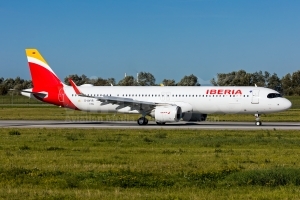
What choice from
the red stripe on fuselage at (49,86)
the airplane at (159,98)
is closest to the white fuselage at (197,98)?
the airplane at (159,98)

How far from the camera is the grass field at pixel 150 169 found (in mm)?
13391

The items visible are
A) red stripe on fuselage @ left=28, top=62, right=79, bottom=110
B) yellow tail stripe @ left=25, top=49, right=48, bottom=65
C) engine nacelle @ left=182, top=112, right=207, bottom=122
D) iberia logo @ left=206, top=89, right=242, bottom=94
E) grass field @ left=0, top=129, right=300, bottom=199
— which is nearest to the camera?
grass field @ left=0, top=129, right=300, bottom=199

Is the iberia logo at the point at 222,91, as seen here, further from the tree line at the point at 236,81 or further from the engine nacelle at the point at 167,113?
the tree line at the point at 236,81

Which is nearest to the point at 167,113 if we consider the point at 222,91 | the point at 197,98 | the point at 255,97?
the point at 197,98

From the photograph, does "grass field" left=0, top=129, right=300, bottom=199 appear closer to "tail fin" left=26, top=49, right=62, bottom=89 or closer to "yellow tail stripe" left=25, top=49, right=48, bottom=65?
"tail fin" left=26, top=49, right=62, bottom=89

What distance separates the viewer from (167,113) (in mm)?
42156

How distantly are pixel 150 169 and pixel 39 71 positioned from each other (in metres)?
32.9

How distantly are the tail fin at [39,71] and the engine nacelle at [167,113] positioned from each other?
10.4 m

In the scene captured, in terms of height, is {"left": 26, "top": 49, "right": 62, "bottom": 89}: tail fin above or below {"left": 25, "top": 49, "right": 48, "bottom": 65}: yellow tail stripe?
below

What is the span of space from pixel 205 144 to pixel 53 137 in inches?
357

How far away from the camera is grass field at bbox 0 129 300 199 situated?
527 inches

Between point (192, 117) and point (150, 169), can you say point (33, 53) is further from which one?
point (150, 169)

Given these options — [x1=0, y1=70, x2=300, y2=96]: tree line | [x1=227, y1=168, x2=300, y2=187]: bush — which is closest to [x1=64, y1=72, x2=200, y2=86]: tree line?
[x1=0, y1=70, x2=300, y2=96]: tree line

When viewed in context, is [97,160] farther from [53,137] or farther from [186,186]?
[53,137]
